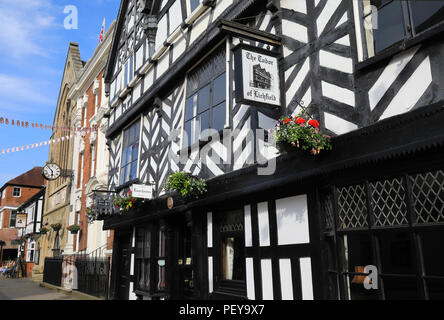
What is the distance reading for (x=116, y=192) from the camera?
39.5 feet

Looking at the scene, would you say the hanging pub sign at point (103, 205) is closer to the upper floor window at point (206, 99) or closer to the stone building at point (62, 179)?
the upper floor window at point (206, 99)

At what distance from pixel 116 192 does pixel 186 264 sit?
14.9 feet

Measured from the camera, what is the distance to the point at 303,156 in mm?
5039

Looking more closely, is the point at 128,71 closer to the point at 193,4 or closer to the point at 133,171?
the point at 133,171

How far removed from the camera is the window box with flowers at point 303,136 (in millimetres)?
4660

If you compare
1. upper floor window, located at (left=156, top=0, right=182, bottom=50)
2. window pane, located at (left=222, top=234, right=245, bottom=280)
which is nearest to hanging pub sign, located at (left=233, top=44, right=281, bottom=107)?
window pane, located at (left=222, top=234, right=245, bottom=280)

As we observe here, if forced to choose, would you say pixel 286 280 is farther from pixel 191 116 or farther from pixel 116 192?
pixel 116 192

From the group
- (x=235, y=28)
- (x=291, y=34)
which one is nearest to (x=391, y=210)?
(x=291, y=34)

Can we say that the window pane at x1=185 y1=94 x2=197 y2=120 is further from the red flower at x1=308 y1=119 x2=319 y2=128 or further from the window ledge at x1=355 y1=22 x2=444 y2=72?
the window ledge at x1=355 y1=22 x2=444 y2=72

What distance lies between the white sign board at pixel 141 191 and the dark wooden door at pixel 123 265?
2581 mm

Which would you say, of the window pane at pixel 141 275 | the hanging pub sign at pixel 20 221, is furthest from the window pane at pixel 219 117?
the hanging pub sign at pixel 20 221

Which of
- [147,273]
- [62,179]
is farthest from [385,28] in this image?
[62,179]

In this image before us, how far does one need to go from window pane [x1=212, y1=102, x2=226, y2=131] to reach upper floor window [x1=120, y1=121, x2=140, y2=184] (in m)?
4.48

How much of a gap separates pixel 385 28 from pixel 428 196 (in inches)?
82.8
